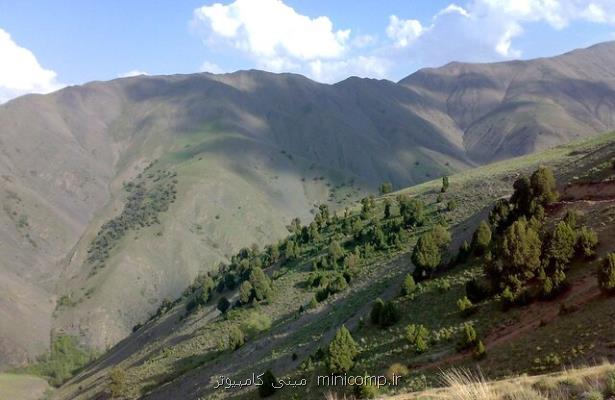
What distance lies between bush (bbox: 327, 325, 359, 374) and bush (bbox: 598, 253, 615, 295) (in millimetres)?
13819

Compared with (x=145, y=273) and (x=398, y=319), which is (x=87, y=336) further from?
(x=398, y=319)

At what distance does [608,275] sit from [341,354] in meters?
14.6

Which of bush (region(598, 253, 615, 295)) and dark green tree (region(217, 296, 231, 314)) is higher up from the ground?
bush (region(598, 253, 615, 295))

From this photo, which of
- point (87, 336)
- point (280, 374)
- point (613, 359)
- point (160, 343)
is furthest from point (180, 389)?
point (87, 336)

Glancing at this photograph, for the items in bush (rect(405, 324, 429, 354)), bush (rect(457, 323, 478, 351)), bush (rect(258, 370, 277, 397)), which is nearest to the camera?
bush (rect(457, 323, 478, 351))

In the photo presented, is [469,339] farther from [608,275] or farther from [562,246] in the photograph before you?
[562,246]

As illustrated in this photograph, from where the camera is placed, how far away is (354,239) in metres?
73.9

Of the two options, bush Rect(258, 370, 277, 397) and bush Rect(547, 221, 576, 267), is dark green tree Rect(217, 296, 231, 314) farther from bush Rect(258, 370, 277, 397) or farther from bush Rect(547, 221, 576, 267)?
bush Rect(547, 221, 576, 267)

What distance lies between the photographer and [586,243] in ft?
90.7

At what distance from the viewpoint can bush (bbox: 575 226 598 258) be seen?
27328mm

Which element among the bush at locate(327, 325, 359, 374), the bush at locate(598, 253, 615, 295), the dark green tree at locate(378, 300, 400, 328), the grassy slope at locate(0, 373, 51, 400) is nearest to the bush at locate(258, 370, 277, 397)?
the bush at locate(327, 325, 359, 374)

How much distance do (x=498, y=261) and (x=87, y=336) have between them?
14469cm

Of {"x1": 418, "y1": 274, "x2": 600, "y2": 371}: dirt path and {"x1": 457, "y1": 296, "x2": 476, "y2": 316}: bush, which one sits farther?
{"x1": 457, "y1": 296, "x2": 476, "y2": 316}: bush

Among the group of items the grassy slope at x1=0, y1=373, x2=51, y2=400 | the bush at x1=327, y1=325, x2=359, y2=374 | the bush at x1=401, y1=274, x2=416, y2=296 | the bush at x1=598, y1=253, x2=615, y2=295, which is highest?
the bush at x1=598, y1=253, x2=615, y2=295
